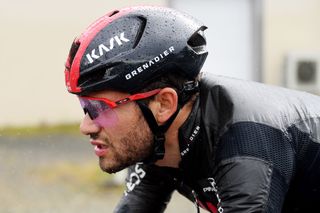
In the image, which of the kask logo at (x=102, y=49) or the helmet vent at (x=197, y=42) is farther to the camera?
the helmet vent at (x=197, y=42)

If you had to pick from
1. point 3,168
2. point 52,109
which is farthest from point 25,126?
point 3,168

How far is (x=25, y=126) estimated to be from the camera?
11.1m

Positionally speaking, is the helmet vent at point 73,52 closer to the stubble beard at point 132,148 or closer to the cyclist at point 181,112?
the cyclist at point 181,112

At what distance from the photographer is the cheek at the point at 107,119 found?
3.00 m

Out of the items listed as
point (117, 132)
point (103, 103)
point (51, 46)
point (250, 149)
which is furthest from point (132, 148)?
point (51, 46)

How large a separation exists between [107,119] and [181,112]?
307 mm

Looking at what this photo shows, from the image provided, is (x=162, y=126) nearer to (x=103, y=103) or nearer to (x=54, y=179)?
(x=103, y=103)

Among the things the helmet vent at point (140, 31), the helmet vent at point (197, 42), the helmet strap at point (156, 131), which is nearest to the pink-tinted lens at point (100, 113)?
the helmet strap at point (156, 131)

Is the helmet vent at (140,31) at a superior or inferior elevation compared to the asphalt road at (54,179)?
superior

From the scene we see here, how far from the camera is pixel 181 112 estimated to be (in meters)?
3.14

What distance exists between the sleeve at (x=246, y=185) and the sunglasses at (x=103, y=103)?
1.35ft

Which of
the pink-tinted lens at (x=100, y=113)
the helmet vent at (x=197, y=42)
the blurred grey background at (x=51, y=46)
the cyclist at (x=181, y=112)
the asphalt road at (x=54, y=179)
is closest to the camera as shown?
the cyclist at (x=181, y=112)

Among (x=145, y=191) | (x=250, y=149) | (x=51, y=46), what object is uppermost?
(x=250, y=149)

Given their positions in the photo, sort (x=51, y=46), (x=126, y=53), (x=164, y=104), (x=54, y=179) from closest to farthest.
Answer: (x=126, y=53) → (x=164, y=104) → (x=54, y=179) → (x=51, y=46)
